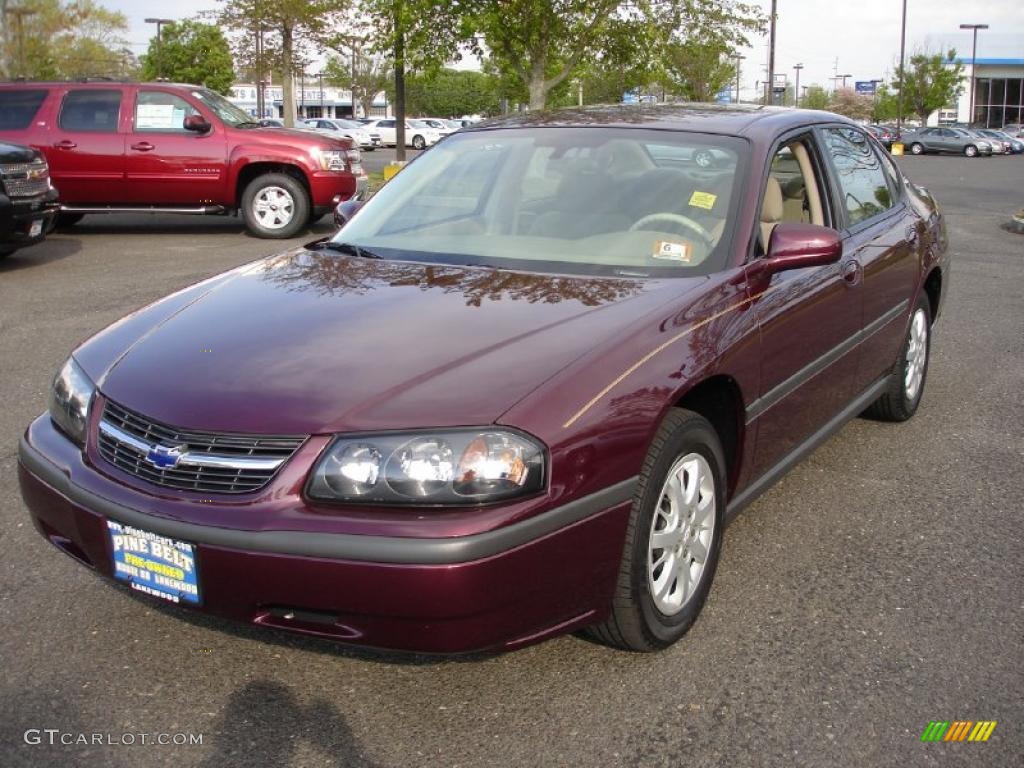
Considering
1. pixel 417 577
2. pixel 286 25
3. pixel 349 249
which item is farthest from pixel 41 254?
pixel 286 25

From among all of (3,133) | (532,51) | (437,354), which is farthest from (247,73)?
(437,354)

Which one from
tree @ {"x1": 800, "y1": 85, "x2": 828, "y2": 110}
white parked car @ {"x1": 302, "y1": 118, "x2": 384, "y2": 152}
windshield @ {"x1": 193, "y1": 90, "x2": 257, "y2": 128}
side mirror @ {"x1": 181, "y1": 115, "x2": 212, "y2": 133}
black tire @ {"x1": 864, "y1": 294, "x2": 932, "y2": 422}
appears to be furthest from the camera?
tree @ {"x1": 800, "y1": 85, "x2": 828, "y2": 110}

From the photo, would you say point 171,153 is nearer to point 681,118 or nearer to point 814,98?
point 681,118

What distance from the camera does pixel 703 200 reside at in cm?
387

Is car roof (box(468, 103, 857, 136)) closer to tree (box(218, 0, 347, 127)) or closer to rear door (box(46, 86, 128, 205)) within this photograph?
rear door (box(46, 86, 128, 205))

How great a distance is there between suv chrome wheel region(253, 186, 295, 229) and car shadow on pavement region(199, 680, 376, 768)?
35.7 feet

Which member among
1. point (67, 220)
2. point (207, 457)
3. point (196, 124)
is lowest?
point (207, 457)

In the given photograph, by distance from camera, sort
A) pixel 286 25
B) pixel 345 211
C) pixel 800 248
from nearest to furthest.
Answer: pixel 800 248 → pixel 345 211 → pixel 286 25

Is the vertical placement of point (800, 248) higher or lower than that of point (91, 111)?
lower

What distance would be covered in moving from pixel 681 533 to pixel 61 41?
4988cm

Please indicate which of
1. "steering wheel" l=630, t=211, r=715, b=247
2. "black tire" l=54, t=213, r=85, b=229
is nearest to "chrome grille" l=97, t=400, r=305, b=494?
"steering wheel" l=630, t=211, r=715, b=247

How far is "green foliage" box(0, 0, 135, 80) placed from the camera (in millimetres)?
41469

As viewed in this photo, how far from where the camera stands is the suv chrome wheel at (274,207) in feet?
43.5
